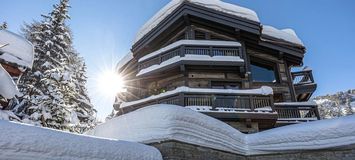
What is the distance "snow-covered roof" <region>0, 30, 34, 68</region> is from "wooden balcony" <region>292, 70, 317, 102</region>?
15928mm

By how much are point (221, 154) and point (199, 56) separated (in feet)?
26.8

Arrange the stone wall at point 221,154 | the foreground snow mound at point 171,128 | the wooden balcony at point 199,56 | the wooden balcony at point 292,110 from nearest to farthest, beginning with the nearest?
the stone wall at point 221,154
the foreground snow mound at point 171,128
the wooden balcony at point 292,110
the wooden balcony at point 199,56

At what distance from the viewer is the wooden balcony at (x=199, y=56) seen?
14.2 metres

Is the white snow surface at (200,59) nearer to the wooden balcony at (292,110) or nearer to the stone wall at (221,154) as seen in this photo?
the wooden balcony at (292,110)

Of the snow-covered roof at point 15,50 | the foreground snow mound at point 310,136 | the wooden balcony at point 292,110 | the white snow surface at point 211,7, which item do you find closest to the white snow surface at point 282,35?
the white snow surface at point 211,7

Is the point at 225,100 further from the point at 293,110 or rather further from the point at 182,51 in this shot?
the point at 293,110

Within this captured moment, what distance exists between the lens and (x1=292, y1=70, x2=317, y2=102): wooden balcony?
17.2 m

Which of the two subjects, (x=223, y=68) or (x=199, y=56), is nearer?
(x=199, y=56)

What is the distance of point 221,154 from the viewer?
6.97m

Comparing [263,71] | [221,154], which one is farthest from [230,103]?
[221,154]

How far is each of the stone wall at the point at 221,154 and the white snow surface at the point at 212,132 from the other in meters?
0.12

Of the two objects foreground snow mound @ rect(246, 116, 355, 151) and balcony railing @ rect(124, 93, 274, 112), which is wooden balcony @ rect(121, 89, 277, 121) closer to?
balcony railing @ rect(124, 93, 274, 112)

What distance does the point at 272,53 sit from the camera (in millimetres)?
16938

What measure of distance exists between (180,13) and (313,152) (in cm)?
1132
